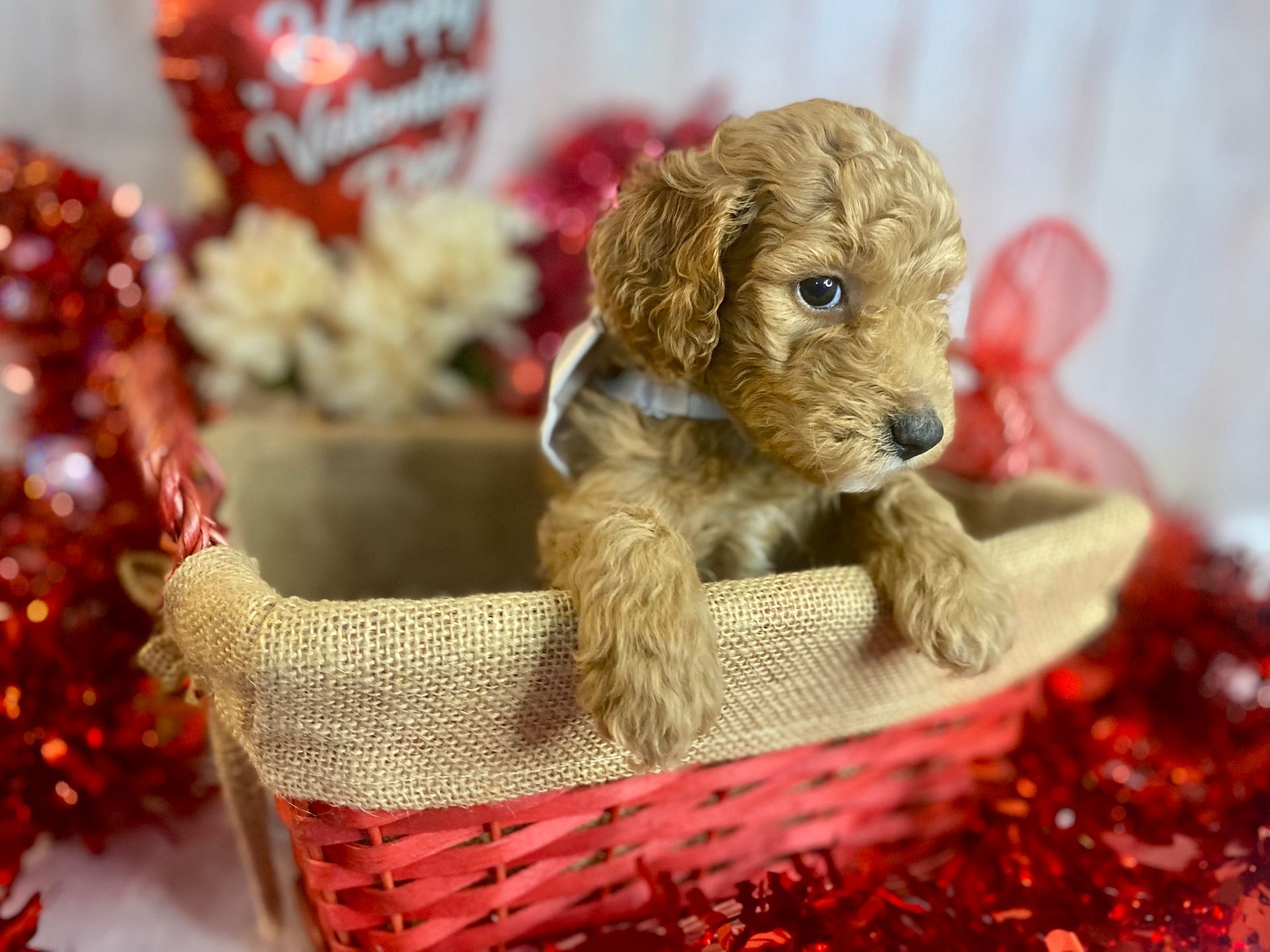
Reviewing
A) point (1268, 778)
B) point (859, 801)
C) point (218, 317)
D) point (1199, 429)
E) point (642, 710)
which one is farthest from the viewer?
point (1199, 429)

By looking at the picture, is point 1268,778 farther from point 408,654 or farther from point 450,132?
point 450,132

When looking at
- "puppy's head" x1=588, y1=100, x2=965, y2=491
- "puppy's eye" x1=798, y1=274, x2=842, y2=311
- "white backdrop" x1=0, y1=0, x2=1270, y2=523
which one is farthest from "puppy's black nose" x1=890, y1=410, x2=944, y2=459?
"white backdrop" x1=0, y1=0, x2=1270, y2=523

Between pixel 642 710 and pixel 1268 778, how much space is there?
3.32 feet

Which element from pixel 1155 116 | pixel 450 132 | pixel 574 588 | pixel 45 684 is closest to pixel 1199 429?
pixel 1155 116

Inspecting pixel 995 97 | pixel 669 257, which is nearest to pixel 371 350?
pixel 669 257

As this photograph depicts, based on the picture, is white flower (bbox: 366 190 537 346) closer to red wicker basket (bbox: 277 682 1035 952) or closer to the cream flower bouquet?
the cream flower bouquet

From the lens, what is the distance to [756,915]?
852 millimetres

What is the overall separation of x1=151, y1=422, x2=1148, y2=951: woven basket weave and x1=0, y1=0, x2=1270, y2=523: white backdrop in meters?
1.07

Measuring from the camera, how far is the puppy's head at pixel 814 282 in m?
0.77

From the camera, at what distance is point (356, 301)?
1.59 m

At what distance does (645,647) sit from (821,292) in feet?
1.18

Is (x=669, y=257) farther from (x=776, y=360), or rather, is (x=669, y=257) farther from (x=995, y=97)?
(x=995, y=97)

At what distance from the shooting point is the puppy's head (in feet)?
2.51

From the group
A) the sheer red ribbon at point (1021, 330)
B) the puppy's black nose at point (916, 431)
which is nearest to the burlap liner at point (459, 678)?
the puppy's black nose at point (916, 431)
